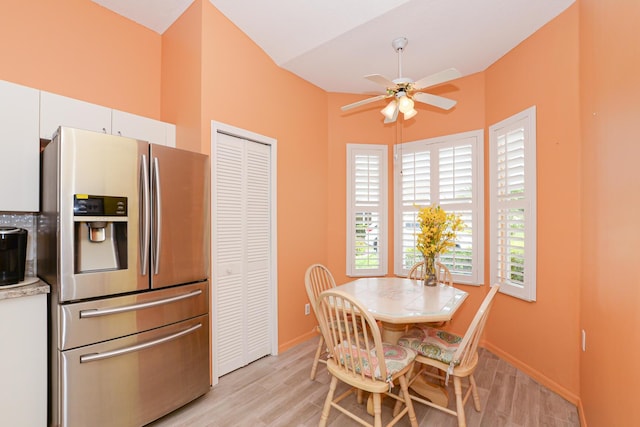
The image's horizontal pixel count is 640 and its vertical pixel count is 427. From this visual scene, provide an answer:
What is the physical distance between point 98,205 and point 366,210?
2.80 m

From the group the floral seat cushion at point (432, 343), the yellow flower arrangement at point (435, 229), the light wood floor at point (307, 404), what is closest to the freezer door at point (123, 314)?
the light wood floor at point (307, 404)

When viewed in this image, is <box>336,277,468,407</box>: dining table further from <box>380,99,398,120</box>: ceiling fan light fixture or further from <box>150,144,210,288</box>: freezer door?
<box>380,99,398,120</box>: ceiling fan light fixture

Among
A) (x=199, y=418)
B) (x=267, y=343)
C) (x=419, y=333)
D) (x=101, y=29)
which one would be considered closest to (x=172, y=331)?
(x=199, y=418)

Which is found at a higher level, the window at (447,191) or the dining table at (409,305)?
the window at (447,191)

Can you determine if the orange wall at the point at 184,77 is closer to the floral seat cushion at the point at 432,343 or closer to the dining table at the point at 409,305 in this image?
the dining table at the point at 409,305

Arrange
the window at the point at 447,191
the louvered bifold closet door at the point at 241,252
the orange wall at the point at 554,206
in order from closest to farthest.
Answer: the orange wall at the point at 554,206
the louvered bifold closet door at the point at 241,252
the window at the point at 447,191

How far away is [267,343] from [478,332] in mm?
1975

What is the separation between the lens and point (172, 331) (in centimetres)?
198

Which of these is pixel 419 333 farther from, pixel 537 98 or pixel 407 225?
pixel 537 98

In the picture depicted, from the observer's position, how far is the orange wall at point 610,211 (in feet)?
3.82

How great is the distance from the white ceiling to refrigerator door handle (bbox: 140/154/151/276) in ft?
5.20

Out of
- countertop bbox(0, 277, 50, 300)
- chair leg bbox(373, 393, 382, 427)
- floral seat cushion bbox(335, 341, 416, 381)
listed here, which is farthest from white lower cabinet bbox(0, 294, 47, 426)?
chair leg bbox(373, 393, 382, 427)

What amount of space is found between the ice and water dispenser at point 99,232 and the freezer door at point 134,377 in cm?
46

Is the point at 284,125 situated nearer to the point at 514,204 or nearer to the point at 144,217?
the point at 144,217
